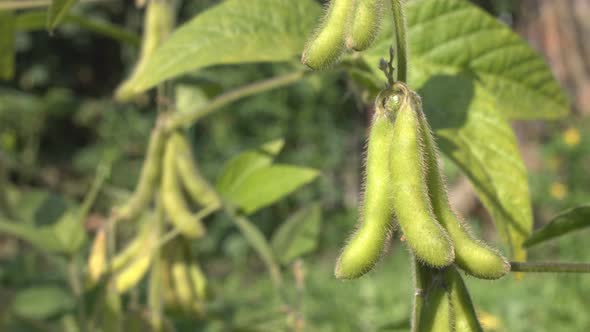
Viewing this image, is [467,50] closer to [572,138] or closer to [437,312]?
[437,312]

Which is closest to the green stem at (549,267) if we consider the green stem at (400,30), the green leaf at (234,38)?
the green stem at (400,30)

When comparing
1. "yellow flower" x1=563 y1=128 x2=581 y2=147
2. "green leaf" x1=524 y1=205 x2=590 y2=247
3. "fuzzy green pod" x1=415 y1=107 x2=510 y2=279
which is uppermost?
"fuzzy green pod" x1=415 y1=107 x2=510 y2=279

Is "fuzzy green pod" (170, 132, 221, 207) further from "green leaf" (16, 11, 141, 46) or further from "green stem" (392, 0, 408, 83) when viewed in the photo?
"green stem" (392, 0, 408, 83)

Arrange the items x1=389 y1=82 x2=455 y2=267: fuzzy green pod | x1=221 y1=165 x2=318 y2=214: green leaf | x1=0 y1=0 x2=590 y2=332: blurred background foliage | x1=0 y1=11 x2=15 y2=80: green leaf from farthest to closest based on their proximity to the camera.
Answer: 1. x1=0 y1=0 x2=590 y2=332: blurred background foliage
2. x1=0 y1=11 x2=15 y2=80: green leaf
3. x1=221 y1=165 x2=318 y2=214: green leaf
4. x1=389 y1=82 x2=455 y2=267: fuzzy green pod

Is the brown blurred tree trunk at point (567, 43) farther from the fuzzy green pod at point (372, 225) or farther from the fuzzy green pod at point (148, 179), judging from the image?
the fuzzy green pod at point (372, 225)

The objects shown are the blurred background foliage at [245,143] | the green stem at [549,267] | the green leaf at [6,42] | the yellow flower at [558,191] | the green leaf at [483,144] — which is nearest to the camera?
the green stem at [549,267]

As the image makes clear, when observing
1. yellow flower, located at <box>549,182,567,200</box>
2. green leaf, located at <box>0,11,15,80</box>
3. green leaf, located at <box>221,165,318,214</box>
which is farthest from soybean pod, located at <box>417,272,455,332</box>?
yellow flower, located at <box>549,182,567,200</box>

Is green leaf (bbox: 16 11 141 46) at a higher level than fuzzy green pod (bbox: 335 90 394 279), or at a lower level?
lower
